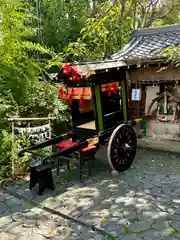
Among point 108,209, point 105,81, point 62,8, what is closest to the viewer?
point 108,209

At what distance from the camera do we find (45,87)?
A: 7820mm

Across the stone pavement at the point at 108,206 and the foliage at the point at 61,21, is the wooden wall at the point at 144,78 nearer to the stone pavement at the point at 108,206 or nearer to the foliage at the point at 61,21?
the stone pavement at the point at 108,206

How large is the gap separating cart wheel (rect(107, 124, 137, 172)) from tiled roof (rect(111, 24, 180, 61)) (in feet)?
7.27

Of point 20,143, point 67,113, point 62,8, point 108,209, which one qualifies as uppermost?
point 62,8

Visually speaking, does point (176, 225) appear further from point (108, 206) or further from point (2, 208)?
point (2, 208)

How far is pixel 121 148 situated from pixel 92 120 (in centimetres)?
136

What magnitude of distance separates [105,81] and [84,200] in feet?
9.10

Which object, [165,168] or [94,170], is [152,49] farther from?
[94,170]

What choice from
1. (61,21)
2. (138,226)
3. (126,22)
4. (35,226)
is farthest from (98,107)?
(126,22)

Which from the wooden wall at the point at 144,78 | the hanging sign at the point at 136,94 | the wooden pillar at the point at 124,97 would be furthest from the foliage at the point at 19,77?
the wooden wall at the point at 144,78

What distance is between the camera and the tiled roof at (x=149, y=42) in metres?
7.56

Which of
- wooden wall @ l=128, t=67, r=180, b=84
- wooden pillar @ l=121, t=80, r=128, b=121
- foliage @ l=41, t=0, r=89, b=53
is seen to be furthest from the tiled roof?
foliage @ l=41, t=0, r=89, b=53

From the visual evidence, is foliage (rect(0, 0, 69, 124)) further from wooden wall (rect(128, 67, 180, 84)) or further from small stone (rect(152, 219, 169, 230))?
small stone (rect(152, 219, 169, 230))

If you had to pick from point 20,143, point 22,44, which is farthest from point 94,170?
point 22,44
